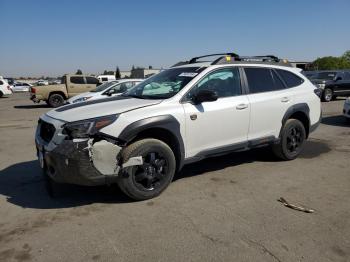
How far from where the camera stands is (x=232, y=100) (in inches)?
203

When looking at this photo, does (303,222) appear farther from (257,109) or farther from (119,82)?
(119,82)

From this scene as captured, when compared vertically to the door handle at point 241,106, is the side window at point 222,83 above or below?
above

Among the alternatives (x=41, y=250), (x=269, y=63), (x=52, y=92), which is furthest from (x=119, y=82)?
(x=41, y=250)

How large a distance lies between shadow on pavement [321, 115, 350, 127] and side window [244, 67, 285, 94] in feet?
18.4

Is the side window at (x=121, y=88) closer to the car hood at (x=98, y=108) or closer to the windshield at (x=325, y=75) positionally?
the car hood at (x=98, y=108)

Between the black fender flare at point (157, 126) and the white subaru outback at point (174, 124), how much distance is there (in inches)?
0.5

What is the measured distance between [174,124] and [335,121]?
8.52 meters

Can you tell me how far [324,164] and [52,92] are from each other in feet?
54.6

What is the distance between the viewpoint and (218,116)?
492 cm

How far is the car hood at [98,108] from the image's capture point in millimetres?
4188

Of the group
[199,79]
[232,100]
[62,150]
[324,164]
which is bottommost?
[324,164]

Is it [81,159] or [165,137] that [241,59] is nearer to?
[165,137]

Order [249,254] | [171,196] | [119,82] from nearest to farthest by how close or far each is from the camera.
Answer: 1. [249,254]
2. [171,196]
3. [119,82]

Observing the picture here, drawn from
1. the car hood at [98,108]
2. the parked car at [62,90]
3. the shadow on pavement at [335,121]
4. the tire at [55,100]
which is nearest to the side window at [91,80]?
the parked car at [62,90]
